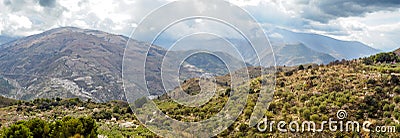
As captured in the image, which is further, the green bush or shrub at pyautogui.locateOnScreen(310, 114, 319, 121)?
shrub at pyautogui.locateOnScreen(310, 114, 319, 121)

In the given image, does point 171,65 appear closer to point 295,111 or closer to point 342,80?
point 295,111

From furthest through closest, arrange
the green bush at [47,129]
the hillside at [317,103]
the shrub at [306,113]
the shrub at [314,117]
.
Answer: the shrub at [306,113] → the shrub at [314,117] → the hillside at [317,103] → the green bush at [47,129]

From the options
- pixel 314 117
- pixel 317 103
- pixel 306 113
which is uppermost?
pixel 317 103

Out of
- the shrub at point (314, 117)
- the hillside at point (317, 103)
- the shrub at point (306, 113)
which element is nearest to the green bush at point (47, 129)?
the hillside at point (317, 103)

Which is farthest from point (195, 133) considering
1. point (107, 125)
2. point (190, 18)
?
point (107, 125)

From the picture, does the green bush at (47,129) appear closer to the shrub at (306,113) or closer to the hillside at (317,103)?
the hillside at (317,103)

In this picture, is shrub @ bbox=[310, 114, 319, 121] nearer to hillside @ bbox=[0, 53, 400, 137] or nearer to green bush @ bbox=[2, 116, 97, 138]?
hillside @ bbox=[0, 53, 400, 137]

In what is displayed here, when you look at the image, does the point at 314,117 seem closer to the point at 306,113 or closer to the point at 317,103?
the point at 306,113

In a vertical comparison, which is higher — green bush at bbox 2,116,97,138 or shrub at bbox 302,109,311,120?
shrub at bbox 302,109,311,120

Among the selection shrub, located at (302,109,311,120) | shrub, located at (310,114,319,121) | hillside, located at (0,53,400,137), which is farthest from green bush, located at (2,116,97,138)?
shrub, located at (302,109,311,120)

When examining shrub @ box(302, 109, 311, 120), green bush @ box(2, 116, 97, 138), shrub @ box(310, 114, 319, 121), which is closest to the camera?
green bush @ box(2, 116, 97, 138)

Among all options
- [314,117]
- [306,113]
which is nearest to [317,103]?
[306,113]
